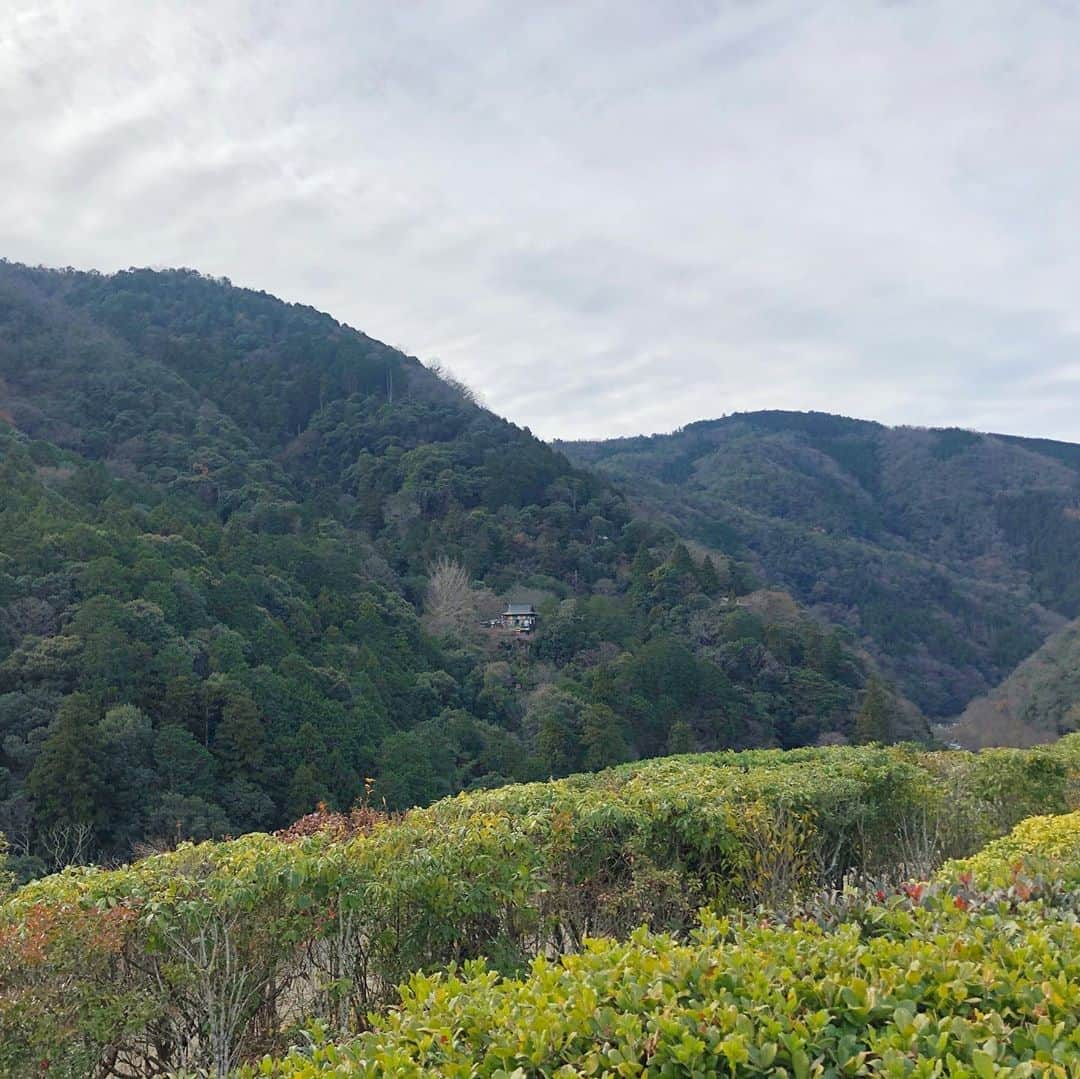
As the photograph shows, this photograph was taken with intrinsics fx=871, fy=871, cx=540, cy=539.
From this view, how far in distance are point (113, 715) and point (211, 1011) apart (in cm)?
1568

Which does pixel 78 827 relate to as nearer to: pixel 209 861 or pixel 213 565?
pixel 213 565

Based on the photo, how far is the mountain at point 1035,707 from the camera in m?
28.6

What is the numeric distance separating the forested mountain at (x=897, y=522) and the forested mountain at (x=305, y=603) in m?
11.1

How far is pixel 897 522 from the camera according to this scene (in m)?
65.3

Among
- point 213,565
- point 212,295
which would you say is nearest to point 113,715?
point 213,565

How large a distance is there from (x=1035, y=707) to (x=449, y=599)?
21.5m

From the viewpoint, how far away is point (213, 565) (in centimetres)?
2602

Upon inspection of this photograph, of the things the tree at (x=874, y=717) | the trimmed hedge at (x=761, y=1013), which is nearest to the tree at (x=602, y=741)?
the tree at (x=874, y=717)

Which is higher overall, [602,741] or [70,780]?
[70,780]

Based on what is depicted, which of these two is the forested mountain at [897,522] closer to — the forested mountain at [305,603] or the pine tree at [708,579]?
the forested mountain at [305,603]

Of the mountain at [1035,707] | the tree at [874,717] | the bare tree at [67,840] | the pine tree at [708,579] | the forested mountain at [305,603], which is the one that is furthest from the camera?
the pine tree at [708,579]

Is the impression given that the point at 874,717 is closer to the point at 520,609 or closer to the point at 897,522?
the point at 520,609

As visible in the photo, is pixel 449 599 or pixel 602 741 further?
pixel 449 599

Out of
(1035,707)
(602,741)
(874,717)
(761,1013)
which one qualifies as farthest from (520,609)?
(761,1013)
